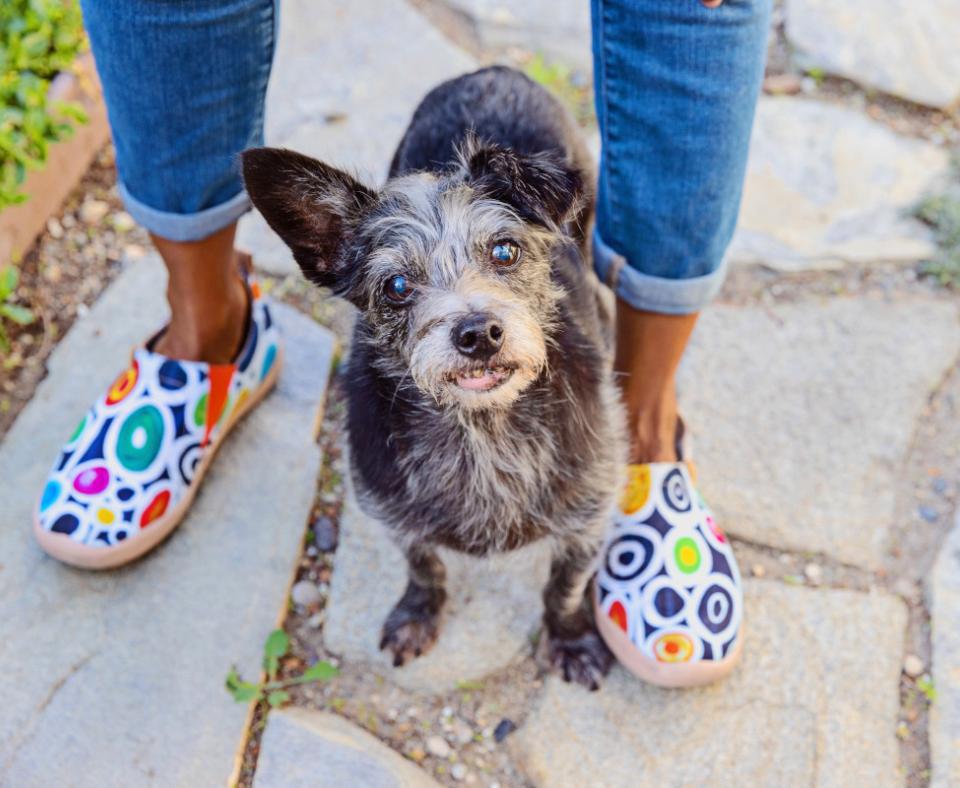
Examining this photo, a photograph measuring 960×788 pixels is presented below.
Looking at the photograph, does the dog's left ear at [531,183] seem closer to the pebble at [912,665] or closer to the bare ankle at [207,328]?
the bare ankle at [207,328]

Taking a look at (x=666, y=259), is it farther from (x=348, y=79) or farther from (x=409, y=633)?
(x=348, y=79)

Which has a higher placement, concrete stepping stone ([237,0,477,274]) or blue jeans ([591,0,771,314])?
blue jeans ([591,0,771,314])

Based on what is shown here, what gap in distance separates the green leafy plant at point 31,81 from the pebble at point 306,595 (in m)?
1.94

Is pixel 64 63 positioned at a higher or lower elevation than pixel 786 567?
higher

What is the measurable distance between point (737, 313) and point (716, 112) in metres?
1.58

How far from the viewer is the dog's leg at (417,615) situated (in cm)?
304

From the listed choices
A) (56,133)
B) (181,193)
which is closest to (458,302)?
(181,193)

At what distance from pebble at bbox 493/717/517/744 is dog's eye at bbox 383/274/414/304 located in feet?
4.48

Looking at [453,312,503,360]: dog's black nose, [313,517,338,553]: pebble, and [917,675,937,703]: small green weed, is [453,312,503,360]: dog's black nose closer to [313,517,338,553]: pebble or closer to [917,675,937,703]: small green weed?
[313,517,338,553]: pebble

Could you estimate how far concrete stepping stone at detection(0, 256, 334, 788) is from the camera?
9.22ft

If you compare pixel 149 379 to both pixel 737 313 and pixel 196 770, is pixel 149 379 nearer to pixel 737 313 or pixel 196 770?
pixel 196 770

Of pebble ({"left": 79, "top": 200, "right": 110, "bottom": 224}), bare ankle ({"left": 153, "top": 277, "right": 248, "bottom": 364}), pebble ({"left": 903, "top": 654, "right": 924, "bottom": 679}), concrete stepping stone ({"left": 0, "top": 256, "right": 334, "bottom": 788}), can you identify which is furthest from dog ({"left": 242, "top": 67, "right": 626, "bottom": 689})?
pebble ({"left": 79, "top": 200, "right": 110, "bottom": 224})

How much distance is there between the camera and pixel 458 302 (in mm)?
2383

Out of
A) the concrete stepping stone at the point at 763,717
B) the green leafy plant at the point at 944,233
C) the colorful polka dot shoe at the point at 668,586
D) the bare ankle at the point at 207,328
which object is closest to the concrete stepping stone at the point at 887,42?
the green leafy plant at the point at 944,233
